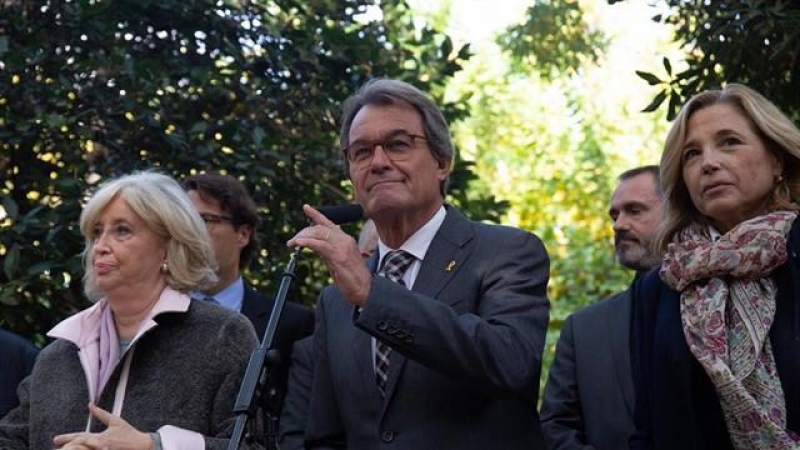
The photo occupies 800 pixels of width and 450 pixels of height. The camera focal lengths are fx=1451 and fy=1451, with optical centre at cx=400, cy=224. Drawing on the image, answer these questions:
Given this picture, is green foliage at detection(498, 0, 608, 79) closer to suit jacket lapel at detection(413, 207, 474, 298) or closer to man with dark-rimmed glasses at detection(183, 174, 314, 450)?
man with dark-rimmed glasses at detection(183, 174, 314, 450)

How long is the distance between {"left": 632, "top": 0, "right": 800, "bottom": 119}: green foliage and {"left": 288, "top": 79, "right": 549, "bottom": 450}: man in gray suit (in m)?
2.39

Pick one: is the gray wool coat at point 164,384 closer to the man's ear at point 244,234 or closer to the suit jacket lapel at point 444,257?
the suit jacket lapel at point 444,257

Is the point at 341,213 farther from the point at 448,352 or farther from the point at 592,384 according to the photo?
the point at 592,384

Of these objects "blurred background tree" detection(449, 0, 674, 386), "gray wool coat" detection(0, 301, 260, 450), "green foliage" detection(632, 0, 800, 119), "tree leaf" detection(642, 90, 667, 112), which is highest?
"blurred background tree" detection(449, 0, 674, 386)

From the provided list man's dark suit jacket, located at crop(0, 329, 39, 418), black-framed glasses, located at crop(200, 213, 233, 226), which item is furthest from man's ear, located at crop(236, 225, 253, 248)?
man's dark suit jacket, located at crop(0, 329, 39, 418)

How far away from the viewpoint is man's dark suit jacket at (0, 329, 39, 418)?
588cm

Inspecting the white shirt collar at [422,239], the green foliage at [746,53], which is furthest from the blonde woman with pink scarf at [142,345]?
the green foliage at [746,53]

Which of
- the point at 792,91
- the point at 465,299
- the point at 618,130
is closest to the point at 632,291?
the point at 465,299

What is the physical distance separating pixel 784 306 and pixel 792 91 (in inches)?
130

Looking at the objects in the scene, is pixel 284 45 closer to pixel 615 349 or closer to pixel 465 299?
pixel 615 349

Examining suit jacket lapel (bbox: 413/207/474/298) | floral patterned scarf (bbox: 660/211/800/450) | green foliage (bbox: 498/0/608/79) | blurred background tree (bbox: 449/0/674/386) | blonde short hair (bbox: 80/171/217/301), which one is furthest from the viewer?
blurred background tree (bbox: 449/0/674/386)

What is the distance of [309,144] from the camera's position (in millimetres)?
8125

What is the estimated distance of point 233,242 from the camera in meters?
6.83

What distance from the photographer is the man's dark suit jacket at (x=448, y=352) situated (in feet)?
13.7
